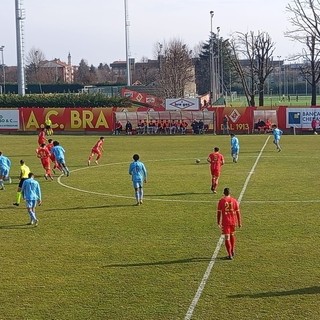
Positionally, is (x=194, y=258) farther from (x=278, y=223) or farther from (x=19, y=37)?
(x=19, y=37)

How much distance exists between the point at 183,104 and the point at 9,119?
59.6ft

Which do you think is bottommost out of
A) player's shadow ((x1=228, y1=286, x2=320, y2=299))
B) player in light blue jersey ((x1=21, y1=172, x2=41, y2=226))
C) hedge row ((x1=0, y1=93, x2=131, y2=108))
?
player's shadow ((x1=228, y1=286, x2=320, y2=299))

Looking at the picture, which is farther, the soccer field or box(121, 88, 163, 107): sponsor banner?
box(121, 88, 163, 107): sponsor banner

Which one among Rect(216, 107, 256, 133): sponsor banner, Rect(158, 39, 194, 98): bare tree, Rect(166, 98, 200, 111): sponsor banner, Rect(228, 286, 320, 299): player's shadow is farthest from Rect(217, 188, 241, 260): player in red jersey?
Rect(158, 39, 194, 98): bare tree

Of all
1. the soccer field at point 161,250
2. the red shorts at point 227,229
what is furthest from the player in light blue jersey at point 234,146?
the red shorts at point 227,229

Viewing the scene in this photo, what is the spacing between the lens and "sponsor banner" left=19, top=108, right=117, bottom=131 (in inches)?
2520

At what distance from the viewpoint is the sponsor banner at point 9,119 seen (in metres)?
65.4

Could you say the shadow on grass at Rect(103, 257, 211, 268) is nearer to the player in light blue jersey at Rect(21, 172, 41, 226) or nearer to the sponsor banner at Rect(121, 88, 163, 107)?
the player in light blue jersey at Rect(21, 172, 41, 226)

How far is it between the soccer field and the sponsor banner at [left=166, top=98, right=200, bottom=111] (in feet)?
102

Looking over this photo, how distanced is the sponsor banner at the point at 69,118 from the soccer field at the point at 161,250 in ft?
102

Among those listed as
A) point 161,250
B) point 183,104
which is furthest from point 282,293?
point 183,104

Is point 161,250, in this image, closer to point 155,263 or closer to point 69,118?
point 155,263

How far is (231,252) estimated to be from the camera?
638 inches

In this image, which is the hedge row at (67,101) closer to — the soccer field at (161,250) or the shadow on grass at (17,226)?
the soccer field at (161,250)
